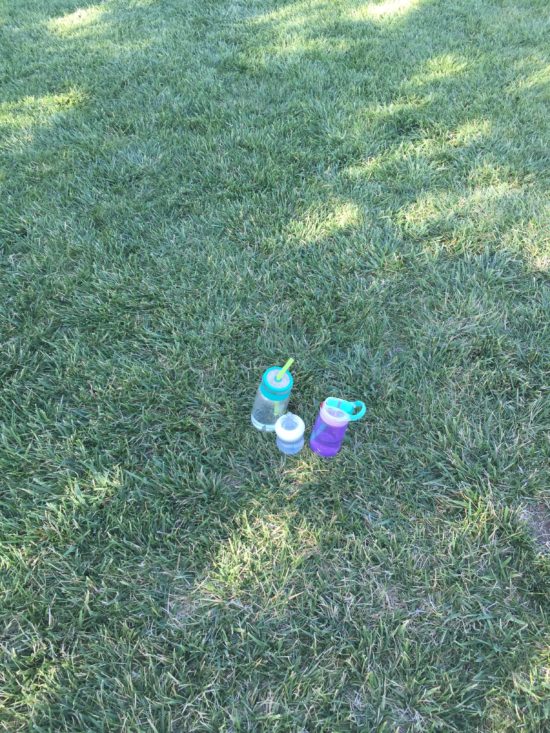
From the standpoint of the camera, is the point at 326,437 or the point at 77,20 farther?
the point at 77,20

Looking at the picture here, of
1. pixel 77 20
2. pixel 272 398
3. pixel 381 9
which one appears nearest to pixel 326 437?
pixel 272 398

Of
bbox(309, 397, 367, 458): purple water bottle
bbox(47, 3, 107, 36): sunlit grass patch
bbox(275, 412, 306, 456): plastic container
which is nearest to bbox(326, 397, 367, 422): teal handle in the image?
bbox(309, 397, 367, 458): purple water bottle

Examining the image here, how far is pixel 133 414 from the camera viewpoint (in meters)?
2.11

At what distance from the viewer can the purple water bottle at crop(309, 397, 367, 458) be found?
6.09 feet

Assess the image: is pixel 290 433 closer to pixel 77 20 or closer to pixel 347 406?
pixel 347 406

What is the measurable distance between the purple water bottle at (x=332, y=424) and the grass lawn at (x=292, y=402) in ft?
0.27

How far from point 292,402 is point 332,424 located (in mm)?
341

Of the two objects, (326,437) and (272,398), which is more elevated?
(272,398)

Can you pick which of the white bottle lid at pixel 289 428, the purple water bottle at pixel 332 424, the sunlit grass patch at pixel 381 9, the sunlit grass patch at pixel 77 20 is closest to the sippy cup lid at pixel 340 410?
the purple water bottle at pixel 332 424

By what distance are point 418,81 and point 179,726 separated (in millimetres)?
4537

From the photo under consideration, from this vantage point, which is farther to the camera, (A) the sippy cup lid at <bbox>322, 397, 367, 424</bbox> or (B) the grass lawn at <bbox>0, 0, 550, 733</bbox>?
(A) the sippy cup lid at <bbox>322, 397, 367, 424</bbox>

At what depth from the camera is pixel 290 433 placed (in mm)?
1890

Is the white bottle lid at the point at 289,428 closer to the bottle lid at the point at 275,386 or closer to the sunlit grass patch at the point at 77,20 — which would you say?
the bottle lid at the point at 275,386

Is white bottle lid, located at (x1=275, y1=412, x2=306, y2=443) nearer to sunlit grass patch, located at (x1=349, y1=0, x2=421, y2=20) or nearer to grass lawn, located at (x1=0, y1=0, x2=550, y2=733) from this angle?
grass lawn, located at (x1=0, y1=0, x2=550, y2=733)
